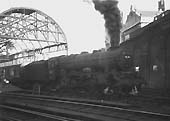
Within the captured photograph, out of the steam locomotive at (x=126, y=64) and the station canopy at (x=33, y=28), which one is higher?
the station canopy at (x=33, y=28)

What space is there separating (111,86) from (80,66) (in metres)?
2.93

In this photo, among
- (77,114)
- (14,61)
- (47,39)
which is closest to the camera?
(77,114)

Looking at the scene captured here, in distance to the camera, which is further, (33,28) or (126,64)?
(33,28)

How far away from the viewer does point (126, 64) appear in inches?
514

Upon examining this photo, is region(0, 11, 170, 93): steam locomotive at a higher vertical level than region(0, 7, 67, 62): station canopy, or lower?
lower

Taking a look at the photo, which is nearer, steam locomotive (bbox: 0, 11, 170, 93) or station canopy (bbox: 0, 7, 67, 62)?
steam locomotive (bbox: 0, 11, 170, 93)

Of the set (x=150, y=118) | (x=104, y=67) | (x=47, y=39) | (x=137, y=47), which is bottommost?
(x=150, y=118)

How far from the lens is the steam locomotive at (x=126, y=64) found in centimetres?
1309

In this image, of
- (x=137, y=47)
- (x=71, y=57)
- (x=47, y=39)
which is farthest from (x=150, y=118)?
(x=47, y=39)

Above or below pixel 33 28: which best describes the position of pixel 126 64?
below

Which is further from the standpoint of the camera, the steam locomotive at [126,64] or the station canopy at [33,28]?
the station canopy at [33,28]

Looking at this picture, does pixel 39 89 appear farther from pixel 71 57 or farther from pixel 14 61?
pixel 14 61

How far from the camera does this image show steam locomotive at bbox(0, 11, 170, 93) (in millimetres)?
13094

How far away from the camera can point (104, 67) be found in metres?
13.9
